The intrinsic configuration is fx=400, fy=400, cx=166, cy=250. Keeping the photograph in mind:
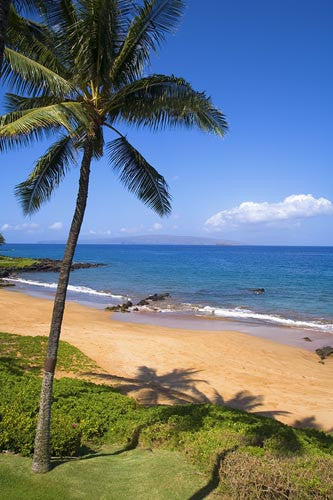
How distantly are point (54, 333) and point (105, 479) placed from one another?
2.23 meters

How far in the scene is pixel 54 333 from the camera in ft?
20.5

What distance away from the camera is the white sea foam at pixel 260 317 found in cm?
2688

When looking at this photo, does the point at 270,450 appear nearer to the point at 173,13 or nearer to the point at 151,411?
the point at 151,411

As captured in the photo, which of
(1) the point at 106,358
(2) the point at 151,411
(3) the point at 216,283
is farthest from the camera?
(3) the point at 216,283

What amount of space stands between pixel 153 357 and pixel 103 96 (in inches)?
450

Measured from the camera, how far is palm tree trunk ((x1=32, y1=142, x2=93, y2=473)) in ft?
19.1

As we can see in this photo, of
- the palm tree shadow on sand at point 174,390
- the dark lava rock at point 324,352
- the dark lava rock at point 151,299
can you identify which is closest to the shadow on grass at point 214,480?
the palm tree shadow on sand at point 174,390

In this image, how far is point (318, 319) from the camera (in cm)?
2936

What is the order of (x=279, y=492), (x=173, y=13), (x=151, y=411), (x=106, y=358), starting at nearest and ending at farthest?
(x=279, y=492) < (x=173, y=13) < (x=151, y=411) < (x=106, y=358)

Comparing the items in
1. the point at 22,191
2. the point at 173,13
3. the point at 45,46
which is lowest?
the point at 22,191

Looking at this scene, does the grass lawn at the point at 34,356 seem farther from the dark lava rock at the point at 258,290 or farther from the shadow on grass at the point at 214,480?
the dark lava rock at the point at 258,290

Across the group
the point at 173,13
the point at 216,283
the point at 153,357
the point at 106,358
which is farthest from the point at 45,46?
the point at 216,283

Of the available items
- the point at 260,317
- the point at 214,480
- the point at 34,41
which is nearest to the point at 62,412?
the point at 214,480

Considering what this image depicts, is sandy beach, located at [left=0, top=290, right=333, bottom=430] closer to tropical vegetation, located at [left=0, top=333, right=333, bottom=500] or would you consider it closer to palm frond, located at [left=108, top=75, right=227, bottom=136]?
tropical vegetation, located at [left=0, top=333, right=333, bottom=500]
